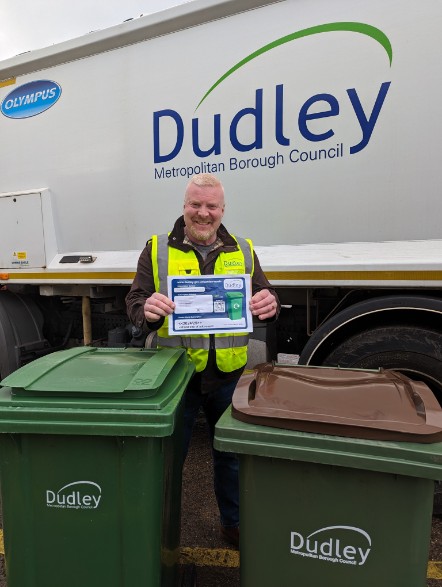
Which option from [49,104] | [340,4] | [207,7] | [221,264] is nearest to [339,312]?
[221,264]

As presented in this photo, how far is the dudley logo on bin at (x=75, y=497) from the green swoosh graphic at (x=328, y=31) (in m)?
2.16

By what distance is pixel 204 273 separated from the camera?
72.6 inches

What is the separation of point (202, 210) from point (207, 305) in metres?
0.40

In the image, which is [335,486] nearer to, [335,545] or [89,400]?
[335,545]

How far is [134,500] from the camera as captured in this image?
4.28ft

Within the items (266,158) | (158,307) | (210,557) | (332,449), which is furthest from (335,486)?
(266,158)

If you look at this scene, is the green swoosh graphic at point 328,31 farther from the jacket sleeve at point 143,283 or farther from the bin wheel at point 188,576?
the bin wheel at point 188,576

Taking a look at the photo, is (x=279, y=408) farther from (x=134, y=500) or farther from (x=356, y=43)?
(x=356, y=43)

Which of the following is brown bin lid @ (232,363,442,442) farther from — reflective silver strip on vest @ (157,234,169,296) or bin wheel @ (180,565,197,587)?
bin wheel @ (180,565,197,587)

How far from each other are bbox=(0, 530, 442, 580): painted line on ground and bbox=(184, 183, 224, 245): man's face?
151 centimetres

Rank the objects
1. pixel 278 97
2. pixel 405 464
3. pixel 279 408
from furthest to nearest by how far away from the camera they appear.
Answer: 1. pixel 278 97
2. pixel 279 408
3. pixel 405 464

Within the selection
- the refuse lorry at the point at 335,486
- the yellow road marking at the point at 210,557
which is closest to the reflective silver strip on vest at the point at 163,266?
the refuse lorry at the point at 335,486

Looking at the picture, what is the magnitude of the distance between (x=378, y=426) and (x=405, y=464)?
0.36 ft

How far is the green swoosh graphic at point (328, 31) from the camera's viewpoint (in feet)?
6.84
